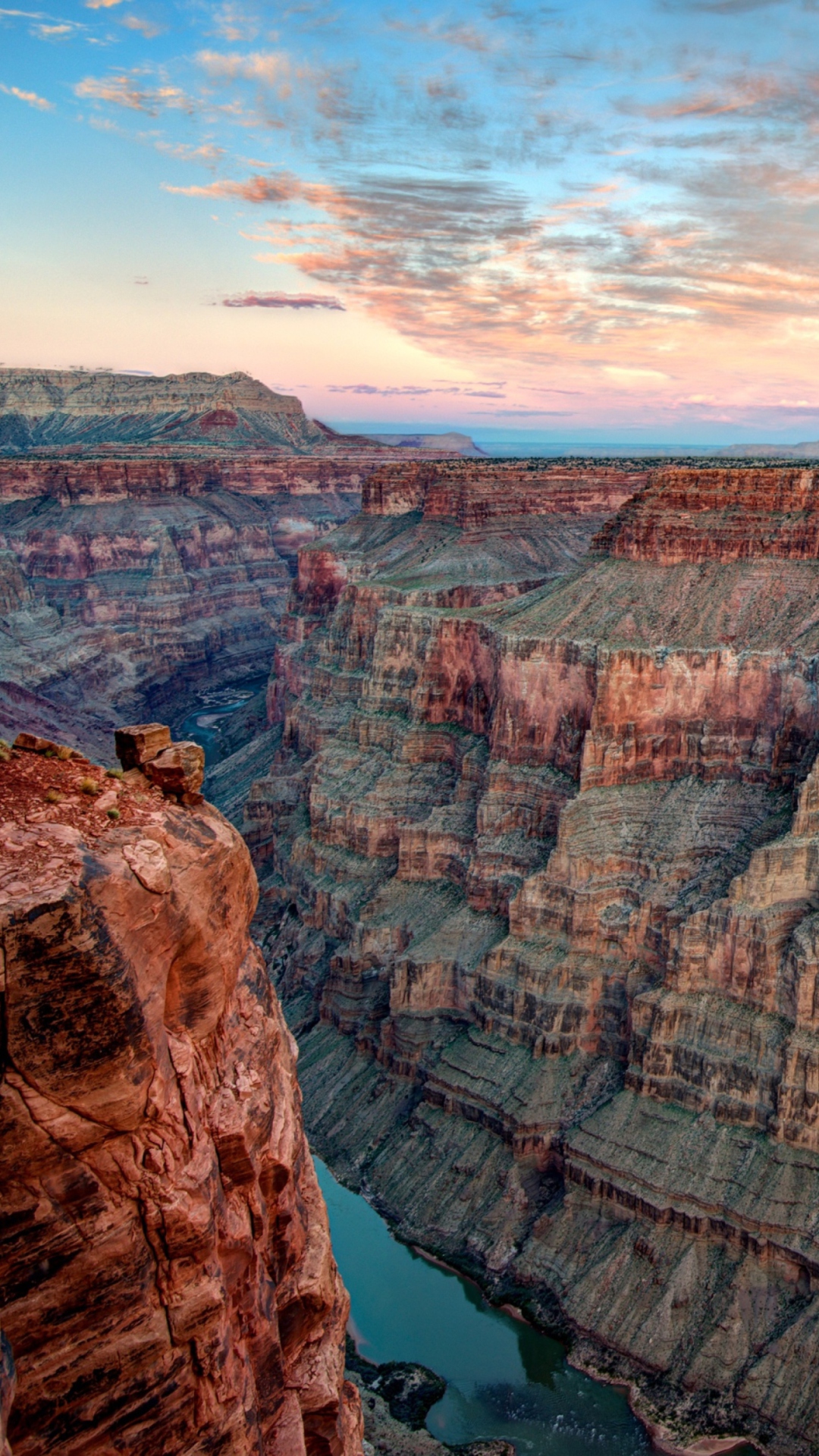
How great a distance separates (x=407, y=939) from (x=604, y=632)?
1908 cm

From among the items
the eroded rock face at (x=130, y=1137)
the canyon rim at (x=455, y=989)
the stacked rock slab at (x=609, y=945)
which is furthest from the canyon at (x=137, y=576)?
the eroded rock face at (x=130, y=1137)

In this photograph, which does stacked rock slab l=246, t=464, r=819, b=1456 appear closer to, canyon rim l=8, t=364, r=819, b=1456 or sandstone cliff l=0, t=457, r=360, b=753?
canyon rim l=8, t=364, r=819, b=1456

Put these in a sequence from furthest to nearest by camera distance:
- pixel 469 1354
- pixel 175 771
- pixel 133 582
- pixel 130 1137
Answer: pixel 133 582 < pixel 469 1354 < pixel 175 771 < pixel 130 1137

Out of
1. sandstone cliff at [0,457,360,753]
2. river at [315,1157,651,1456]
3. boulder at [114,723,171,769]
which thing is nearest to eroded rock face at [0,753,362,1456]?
boulder at [114,723,171,769]

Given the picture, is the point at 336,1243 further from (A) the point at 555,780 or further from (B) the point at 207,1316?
(B) the point at 207,1316

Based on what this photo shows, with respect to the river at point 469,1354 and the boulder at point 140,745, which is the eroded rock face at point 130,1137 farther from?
the river at point 469,1354

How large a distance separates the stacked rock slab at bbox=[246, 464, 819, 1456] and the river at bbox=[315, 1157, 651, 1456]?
117cm

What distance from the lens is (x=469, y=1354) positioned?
39.5 metres

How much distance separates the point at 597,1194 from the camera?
4244 centimetres

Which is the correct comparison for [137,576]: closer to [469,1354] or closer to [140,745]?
[469,1354]

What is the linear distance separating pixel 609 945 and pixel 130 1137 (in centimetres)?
3726

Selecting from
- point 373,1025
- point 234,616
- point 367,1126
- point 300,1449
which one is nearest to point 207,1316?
point 300,1449

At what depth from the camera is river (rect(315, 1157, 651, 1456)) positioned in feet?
117

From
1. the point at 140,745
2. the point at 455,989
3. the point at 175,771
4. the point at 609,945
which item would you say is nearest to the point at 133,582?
the point at 455,989
